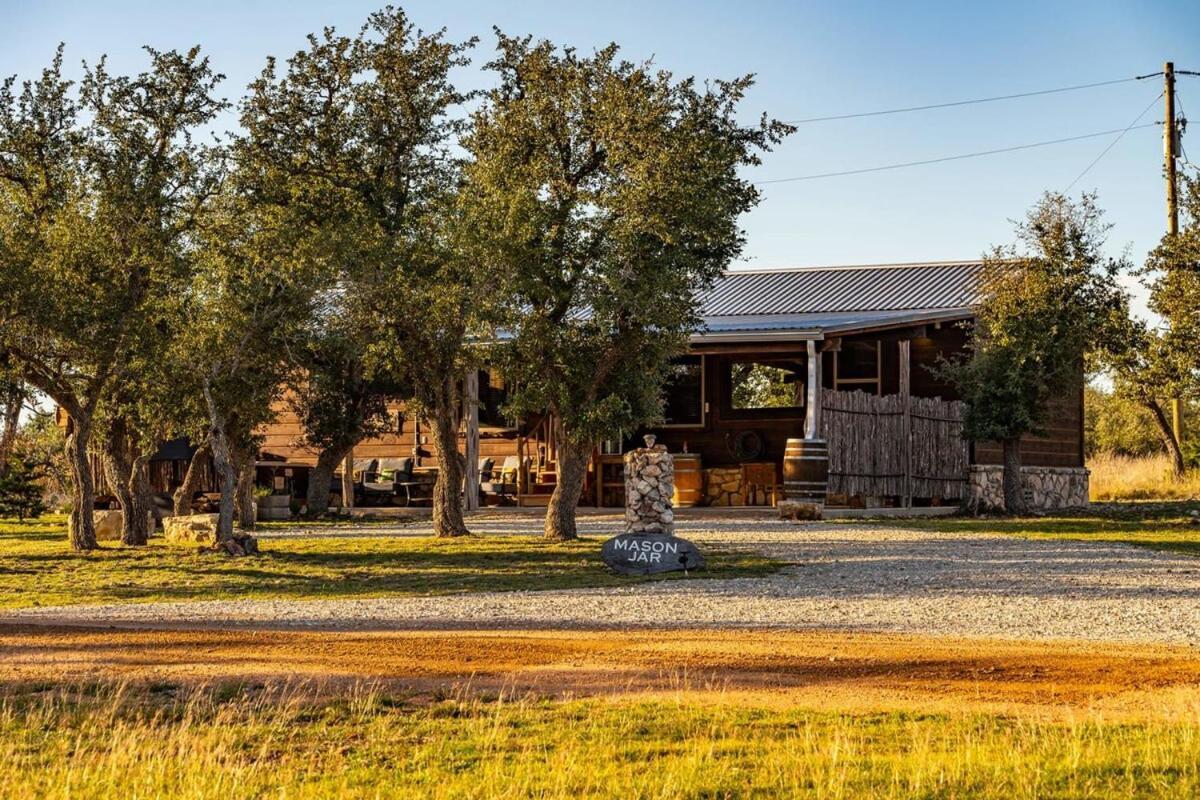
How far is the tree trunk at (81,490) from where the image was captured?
1991 centimetres

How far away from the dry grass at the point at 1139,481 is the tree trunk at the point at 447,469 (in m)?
18.8

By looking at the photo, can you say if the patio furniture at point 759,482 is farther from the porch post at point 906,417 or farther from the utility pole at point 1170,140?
the utility pole at point 1170,140

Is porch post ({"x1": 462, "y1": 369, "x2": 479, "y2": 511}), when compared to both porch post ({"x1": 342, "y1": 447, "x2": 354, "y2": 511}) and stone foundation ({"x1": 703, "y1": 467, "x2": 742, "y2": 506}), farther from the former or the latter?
stone foundation ({"x1": 703, "y1": 467, "x2": 742, "y2": 506})

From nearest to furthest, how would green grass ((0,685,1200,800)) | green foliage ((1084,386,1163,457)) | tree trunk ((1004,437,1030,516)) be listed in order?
green grass ((0,685,1200,800)) → tree trunk ((1004,437,1030,516)) → green foliage ((1084,386,1163,457))

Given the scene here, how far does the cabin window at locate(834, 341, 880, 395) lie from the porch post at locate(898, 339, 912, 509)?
187 centimetres

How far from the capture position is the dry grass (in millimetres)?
35562

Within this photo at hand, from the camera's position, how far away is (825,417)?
2709 centimetres

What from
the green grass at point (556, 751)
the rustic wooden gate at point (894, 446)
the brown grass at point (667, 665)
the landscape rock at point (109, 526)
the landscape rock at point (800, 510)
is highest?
the rustic wooden gate at point (894, 446)

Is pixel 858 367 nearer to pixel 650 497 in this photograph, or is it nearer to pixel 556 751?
pixel 650 497

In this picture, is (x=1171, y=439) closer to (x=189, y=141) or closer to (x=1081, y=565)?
(x=1081, y=565)

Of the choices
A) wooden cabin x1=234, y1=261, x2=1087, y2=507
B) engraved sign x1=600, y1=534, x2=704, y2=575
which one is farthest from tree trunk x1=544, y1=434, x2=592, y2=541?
wooden cabin x1=234, y1=261, x2=1087, y2=507

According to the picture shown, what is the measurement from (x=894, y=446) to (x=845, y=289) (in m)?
6.71

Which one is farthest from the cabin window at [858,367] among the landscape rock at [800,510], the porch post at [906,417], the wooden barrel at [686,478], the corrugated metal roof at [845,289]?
the landscape rock at [800,510]

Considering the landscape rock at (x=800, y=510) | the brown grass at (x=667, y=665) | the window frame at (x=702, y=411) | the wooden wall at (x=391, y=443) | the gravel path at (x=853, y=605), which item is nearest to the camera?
the brown grass at (x=667, y=665)
